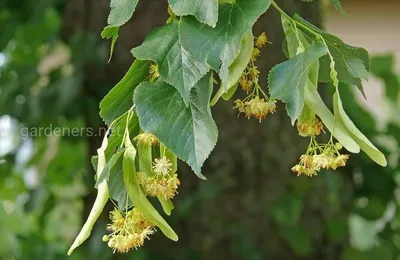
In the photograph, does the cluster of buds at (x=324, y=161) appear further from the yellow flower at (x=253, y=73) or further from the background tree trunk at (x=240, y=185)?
the background tree trunk at (x=240, y=185)

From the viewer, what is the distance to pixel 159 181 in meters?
0.47

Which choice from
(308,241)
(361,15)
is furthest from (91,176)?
(361,15)

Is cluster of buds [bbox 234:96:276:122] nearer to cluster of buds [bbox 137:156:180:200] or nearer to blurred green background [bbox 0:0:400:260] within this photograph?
cluster of buds [bbox 137:156:180:200]

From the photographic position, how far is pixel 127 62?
4.47 ft

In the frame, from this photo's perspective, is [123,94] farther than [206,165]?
No

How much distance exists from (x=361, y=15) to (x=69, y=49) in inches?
91.6

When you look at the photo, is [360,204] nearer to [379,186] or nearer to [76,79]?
[379,186]

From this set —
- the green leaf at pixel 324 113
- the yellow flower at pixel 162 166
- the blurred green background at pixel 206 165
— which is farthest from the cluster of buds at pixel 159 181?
the blurred green background at pixel 206 165

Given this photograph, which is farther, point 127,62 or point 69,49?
point 69,49

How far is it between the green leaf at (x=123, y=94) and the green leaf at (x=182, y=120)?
33 mm

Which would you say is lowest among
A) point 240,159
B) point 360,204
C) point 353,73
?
point 360,204

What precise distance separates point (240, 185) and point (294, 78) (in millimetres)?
882

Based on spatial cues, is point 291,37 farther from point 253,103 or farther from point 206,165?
point 206,165

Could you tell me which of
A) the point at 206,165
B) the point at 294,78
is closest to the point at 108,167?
the point at 294,78
